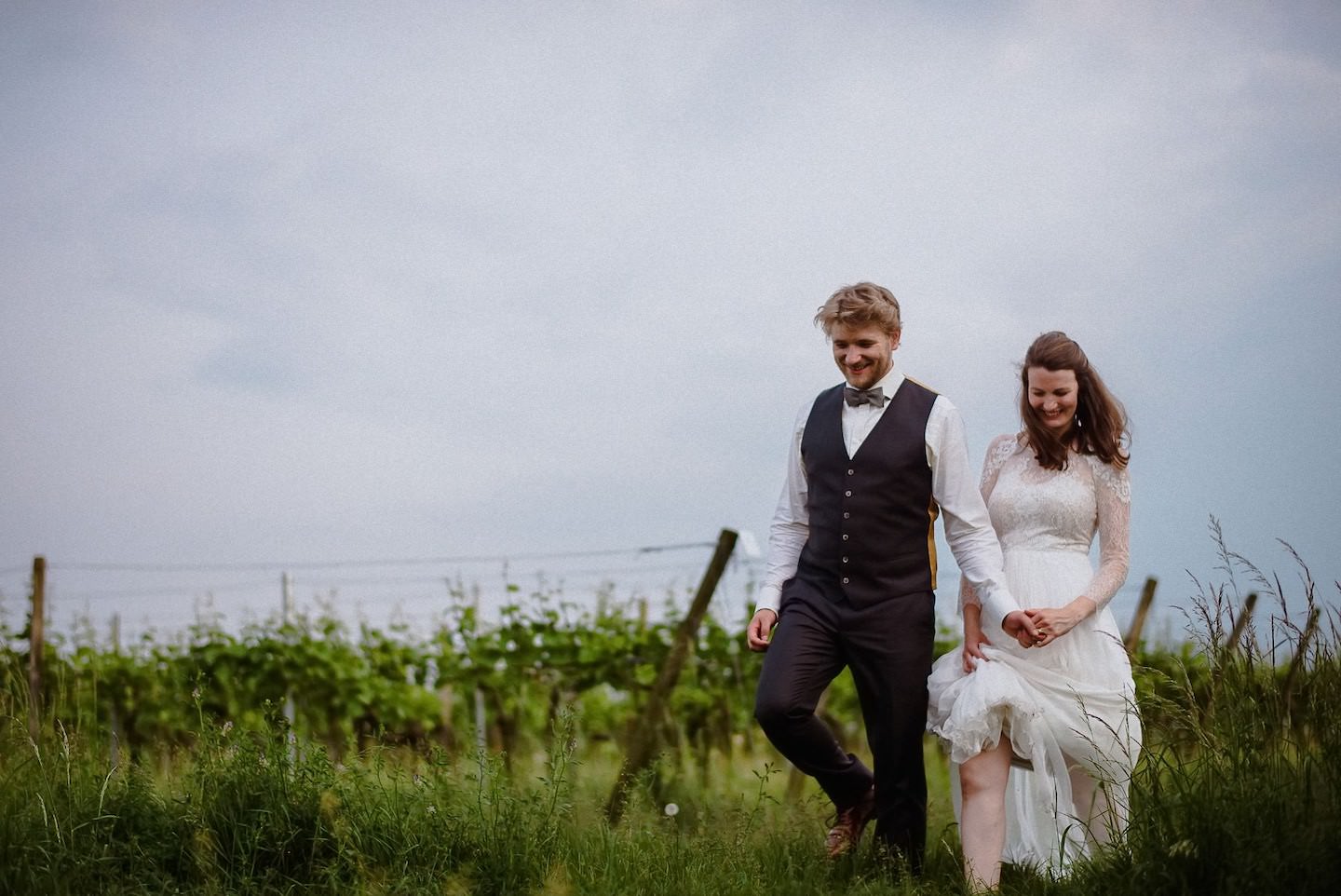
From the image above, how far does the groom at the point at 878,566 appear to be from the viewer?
4078mm

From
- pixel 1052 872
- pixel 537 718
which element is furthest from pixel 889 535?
pixel 537 718

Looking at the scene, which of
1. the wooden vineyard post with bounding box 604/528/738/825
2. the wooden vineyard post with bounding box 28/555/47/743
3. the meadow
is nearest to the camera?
the meadow

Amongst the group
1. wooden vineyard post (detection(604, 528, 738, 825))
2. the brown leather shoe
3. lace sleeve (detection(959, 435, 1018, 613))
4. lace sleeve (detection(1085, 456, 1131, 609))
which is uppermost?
lace sleeve (detection(959, 435, 1018, 613))

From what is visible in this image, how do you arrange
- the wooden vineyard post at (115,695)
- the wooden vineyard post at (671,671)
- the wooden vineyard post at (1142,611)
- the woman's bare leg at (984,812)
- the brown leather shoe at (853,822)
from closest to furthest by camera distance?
the woman's bare leg at (984,812)
the brown leather shoe at (853,822)
the wooden vineyard post at (671,671)
the wooden vineyard post at (115,695)
the wooden vineyard post at (1142,611)

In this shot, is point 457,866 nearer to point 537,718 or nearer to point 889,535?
point 889,535

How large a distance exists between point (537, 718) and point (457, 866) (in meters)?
4.53

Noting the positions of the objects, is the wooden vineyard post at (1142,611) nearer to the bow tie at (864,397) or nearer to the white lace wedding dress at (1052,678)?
the white lace wedding dress at (1052,678)

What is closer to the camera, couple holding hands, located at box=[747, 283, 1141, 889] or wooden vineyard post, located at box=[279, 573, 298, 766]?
couple holding hands, located at box=[747, 283, 1141, 889]

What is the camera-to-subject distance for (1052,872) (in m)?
3.75

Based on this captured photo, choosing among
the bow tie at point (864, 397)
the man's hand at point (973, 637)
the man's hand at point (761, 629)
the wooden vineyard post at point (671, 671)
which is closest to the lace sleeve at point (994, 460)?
the man's hand at point (973, 637)

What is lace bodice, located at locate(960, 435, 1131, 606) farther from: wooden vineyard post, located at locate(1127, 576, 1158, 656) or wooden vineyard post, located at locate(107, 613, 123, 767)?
wooden vineyard post, located at locate(107, 613, 123, 767)

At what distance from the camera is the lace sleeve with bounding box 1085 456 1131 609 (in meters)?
4.05

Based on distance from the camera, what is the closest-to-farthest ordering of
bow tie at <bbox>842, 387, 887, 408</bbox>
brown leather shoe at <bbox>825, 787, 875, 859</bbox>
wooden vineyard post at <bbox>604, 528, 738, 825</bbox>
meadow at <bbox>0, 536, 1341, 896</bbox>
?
meadow at <bbox>0, 536, 1341, 896</bbox>, bow tie at <bbox>842, 387, 887, 408</bbox>, brown leather shoe at <bbox>825, 787, 875, 859</bbox>, wooden vineyard post at <bbox>604, 528, 738, 825</bbox>

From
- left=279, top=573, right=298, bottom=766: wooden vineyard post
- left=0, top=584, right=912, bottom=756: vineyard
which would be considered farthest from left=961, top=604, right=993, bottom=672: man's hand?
left=279, top=573, right=298, bottom=766: wooden vineyard post
